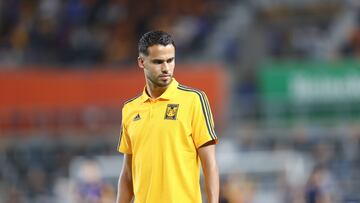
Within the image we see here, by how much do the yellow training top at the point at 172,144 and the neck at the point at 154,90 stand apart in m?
0.03

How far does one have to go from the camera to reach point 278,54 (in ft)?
78.2

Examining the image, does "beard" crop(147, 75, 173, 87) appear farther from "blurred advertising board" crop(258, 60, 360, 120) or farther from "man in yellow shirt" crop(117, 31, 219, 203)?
"blurred advertising board" crop(258, 60, 360, 120)

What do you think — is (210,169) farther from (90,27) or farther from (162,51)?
(90,27)

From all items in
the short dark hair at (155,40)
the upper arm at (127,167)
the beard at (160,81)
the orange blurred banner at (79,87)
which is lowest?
the orange blurred banner at (79,87)

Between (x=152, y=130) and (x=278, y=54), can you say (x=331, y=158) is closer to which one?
(x=278, y=54)

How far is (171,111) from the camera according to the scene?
5.75m

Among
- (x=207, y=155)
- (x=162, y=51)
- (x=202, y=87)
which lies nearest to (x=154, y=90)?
(x=162, y=51)

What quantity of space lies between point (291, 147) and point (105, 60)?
509 cm

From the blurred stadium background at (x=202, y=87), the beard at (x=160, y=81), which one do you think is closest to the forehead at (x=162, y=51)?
the beard at (x=160, y=81)

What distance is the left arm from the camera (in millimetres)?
5645

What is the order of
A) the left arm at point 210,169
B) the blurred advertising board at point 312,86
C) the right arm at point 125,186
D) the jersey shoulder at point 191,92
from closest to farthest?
the left arm at point 210,169, the jersey shoulder at point 191,92, the right arm at point 125,186, the blurred advertising board at point 312,86

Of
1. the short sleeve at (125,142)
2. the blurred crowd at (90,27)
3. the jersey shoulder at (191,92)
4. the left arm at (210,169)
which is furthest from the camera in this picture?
the blurred crowd at (90,27)

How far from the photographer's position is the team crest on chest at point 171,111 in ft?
18.8

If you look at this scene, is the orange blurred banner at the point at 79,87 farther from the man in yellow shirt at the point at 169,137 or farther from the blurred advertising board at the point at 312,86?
the man in yellow shirt at the point at 169,137
